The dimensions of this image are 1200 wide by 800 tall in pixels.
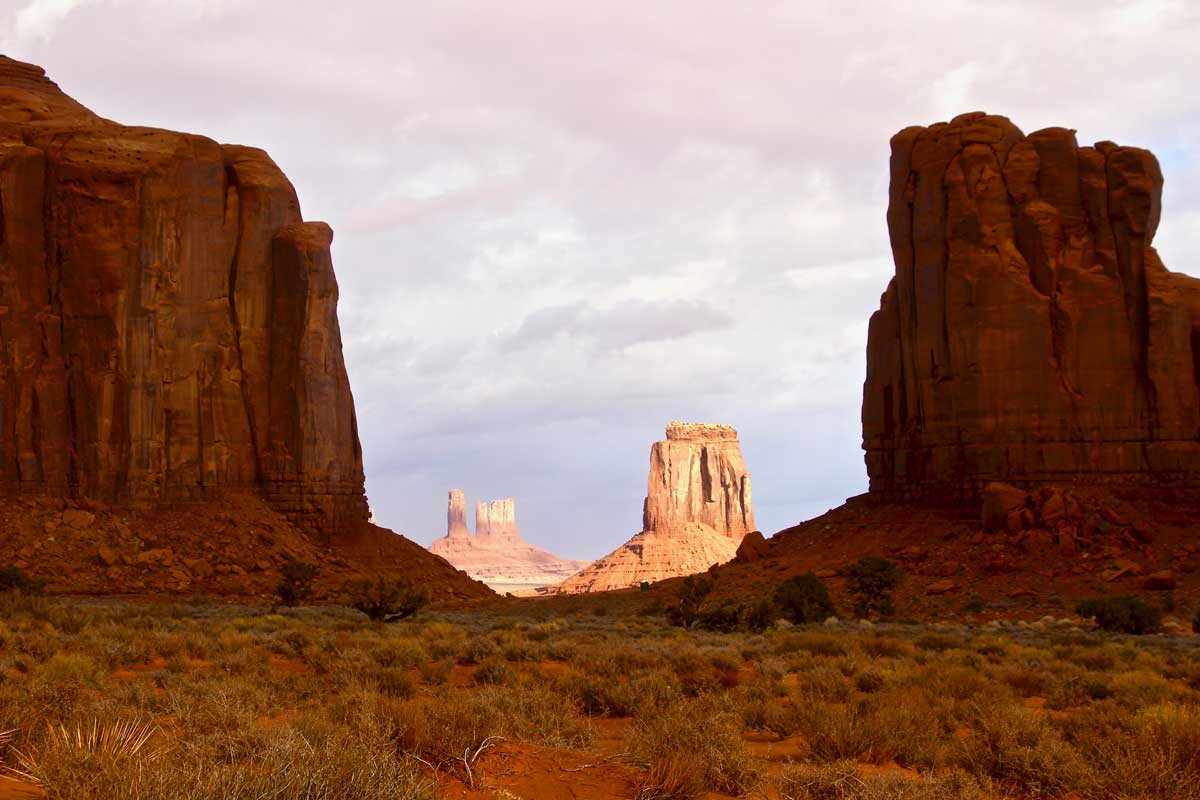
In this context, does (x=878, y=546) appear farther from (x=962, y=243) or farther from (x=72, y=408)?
(x=72, y=408)

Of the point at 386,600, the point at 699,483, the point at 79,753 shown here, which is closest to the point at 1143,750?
the point at 79,753

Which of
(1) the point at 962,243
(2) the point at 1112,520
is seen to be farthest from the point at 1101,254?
(2) the point at 1112,520

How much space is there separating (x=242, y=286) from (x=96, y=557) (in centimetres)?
1252

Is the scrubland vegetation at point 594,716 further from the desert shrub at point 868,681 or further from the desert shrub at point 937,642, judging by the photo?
the desert shrub at point 937,642

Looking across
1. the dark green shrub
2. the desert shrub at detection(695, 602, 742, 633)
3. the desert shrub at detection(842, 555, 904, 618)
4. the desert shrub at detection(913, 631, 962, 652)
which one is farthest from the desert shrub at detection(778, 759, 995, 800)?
the desert shrub at detection(842, 555, 904, 618)

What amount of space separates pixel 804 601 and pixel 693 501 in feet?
366

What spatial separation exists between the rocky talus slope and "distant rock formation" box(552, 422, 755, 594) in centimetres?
8683

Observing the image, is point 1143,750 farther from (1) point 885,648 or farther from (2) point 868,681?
(1) point 885,648

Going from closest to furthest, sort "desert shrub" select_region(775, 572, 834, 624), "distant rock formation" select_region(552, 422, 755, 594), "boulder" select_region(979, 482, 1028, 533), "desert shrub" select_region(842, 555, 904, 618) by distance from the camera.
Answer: "desert shrub" select_region(775, 572, 834, 624), "desert shrub" select_region(842, 555, 904, 618), "boulder" select_region(979, 482, 1028, 533), "distant rock formation" select_region(552, 422, 755, 594)

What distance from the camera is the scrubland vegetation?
25.3ft

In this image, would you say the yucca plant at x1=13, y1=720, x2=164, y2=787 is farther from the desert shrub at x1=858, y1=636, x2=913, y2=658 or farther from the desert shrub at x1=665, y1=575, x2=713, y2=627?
the desert shrub at x1=665, y1=575, x2=713, y2=627

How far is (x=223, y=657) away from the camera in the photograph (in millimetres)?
17078

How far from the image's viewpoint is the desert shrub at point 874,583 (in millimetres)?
34688

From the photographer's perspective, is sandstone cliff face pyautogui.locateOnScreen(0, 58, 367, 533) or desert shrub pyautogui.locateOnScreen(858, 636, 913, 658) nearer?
desert shrub pyautogui.locateOnScreen(858, 636, 913, 658)
